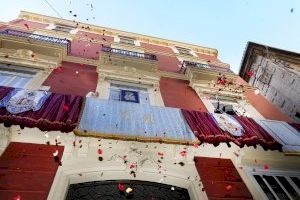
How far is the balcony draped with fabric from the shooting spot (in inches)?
276

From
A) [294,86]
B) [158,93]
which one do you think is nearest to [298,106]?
[294,86]

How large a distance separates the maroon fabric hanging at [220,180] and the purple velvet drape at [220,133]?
955mm

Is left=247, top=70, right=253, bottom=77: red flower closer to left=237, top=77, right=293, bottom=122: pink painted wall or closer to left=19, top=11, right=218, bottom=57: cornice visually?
left=19, top=11, right=218, bottom=57: cornice

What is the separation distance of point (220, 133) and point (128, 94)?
4891 mm

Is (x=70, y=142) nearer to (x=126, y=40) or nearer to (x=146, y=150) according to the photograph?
(x=146, y=150)

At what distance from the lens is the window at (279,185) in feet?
25.1

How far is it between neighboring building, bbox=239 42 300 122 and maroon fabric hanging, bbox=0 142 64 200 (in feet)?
42.5

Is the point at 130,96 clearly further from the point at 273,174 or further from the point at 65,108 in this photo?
the point at 273,174

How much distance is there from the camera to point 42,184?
6.48 meters

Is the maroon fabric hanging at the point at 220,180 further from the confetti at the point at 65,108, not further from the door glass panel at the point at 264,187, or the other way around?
the confetti at the point at 65,108

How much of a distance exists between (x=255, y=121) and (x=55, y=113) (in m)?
6.32

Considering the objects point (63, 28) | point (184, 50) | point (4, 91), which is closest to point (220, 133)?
point (4, 91)

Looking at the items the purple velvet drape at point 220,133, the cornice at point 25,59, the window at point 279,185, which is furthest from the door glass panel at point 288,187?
the cornice at point 25,59

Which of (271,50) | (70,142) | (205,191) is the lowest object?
(205,191)
